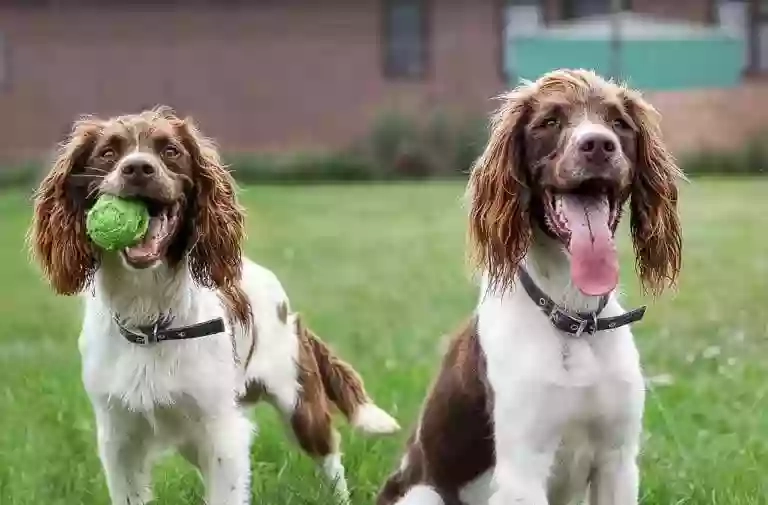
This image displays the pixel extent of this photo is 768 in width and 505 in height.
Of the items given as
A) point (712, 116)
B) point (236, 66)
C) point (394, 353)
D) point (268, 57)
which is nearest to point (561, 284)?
point (394, 353)

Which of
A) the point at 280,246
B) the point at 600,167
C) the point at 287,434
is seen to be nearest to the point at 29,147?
the point at 280,246

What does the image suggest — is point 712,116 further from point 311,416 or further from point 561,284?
point 561,284

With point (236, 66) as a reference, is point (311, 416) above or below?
below

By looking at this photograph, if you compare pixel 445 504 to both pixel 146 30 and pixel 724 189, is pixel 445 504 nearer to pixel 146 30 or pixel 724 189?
pixel 724 189

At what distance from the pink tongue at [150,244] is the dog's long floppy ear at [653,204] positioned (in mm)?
1611

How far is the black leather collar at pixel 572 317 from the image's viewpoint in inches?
153

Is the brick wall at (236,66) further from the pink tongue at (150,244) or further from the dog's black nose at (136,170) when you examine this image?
the dog's black nose at (136,170)

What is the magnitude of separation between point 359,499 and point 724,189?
16.9 meters

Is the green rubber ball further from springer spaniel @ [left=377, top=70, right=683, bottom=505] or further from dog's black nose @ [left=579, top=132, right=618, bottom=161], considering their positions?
dog's black nose @ [left=579, top=132, right=618, bottom=161]

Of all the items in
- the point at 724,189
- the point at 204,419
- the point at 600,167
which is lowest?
the point at 724,189

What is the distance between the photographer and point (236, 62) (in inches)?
1203

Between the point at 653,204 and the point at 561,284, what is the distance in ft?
1.35

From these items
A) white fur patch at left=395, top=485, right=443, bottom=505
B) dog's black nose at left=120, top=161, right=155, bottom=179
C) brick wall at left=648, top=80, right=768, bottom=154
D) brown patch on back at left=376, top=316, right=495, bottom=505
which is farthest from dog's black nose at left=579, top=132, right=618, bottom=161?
brick wall at left=648, top=80, right=768, bottom=154

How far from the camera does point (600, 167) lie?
366 centimetres
